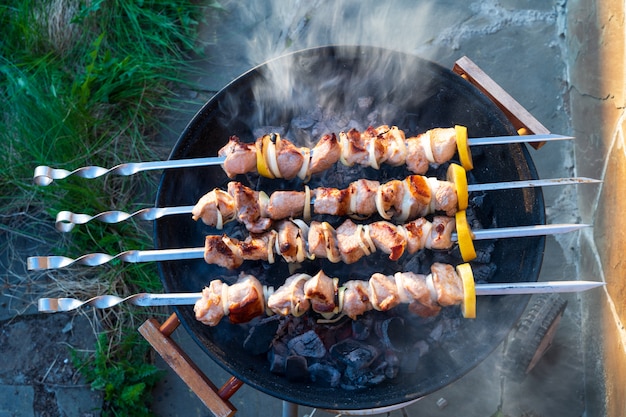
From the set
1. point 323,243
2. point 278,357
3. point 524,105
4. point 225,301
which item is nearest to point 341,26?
point 524,105

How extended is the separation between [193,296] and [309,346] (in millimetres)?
721

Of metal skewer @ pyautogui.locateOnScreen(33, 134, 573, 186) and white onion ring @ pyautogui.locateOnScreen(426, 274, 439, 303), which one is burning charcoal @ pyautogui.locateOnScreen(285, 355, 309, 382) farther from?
metal skewer @ pyautogui.locateOnScreen(33, 134, 573, 186)

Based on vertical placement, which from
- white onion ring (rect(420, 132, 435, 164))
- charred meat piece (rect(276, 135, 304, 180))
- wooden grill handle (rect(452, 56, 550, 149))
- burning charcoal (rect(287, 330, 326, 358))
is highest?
wooden grill handle (rect(452, 56, 550, 149))

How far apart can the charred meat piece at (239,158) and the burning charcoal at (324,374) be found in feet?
3.85

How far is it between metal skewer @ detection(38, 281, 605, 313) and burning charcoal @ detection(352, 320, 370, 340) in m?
0.67

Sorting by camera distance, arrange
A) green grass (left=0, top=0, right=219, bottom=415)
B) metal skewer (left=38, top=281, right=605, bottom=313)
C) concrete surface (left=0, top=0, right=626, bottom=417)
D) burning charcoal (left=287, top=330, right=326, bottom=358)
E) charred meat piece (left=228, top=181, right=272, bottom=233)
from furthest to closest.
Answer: green grass (left=0, top=0, right=219, bottom=415), concrete surface (left=0, top=0, right=626, bottom=417), burning charcoal (left=287, top=330, right=326, bottom=358), charred meat piece (left=228, top=181, right=272, bottom=233), metal skewer (left=38, top=281, right=605, bottom=313)

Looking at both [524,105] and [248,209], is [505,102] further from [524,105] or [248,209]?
[248,209]

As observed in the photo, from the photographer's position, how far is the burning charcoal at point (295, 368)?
2.75 metres

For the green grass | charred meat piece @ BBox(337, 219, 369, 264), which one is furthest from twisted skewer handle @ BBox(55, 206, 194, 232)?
the green grass

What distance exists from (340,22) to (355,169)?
6.34ft

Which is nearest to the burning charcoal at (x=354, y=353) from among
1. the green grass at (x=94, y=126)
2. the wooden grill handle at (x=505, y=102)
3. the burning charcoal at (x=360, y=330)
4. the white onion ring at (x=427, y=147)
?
the burning charcoal at (x=360, y=330)

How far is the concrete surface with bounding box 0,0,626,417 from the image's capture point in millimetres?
3430

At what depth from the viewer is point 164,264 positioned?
2.93 metres

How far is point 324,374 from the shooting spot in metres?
2.82
